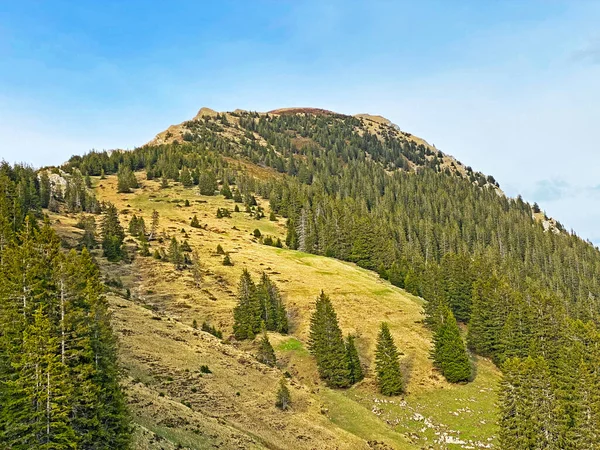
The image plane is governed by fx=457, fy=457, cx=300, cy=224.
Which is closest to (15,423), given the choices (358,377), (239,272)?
(358,377)

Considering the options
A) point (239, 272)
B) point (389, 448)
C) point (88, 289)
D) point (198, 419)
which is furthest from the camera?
point (239, 272)

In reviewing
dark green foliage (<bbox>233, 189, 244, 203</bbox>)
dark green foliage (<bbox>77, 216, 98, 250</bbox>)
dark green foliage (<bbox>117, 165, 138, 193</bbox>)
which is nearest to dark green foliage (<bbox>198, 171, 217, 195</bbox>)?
dark green foliage (<bbox>233, 189, 244, 203</bbox>)

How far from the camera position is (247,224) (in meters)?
160

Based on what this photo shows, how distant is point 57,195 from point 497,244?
177 metres

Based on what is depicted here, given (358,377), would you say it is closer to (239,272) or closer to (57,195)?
(239,272)

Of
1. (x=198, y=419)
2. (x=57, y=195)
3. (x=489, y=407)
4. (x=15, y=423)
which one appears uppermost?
(x=57, y=195)

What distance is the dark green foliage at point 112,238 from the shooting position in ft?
357

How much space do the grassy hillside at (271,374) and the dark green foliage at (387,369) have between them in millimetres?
1685

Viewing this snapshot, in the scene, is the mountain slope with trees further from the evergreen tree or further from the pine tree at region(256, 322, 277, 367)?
the evergreen tree

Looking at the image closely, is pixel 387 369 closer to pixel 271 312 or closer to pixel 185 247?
pixel 271 312

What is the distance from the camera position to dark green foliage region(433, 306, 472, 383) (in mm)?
71062

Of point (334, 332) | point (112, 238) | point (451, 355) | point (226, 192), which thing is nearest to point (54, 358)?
point (334, 332)

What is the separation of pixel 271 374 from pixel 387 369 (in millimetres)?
17282

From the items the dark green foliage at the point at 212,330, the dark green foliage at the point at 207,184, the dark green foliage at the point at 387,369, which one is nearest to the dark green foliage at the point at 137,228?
the dark green foliage at the point at 212,330
